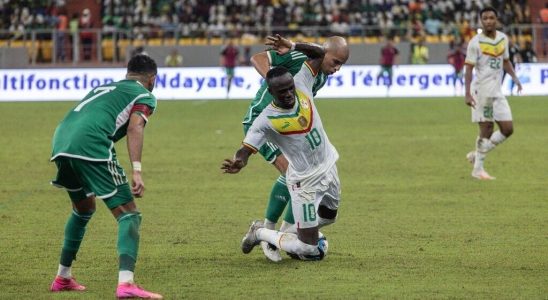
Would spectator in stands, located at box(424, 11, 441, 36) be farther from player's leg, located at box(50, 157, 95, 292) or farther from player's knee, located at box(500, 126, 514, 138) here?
player's leg, located at box(50, 157, 95, 292)

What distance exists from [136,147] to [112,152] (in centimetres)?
29

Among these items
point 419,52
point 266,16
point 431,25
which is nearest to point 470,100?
point 419,52

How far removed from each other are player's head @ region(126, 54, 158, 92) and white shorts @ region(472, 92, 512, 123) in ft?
28.3

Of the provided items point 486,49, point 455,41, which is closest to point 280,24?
point 455,41

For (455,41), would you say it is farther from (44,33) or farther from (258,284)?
(258,284)

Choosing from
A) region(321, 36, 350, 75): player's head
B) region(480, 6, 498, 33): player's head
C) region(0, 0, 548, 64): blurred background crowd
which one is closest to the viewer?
region(321, 36, 350, 75): player's head

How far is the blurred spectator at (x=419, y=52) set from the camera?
42.0 metres

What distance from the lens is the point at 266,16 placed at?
4462 centimetres

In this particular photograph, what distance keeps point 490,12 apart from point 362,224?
485 cm

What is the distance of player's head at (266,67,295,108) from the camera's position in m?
8.80

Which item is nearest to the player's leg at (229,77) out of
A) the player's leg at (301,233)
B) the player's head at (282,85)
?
the player's leg at (301,233)

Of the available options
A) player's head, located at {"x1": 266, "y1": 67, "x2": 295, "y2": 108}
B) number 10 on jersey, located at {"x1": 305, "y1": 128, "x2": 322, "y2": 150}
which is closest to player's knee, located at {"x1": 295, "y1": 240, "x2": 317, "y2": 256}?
number 10 on jersey, located at {"x1": 305, "y1": 128, "x2": 322, "y2": 150}

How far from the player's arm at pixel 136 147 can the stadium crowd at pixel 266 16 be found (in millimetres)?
34939

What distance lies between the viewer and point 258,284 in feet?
28.5
